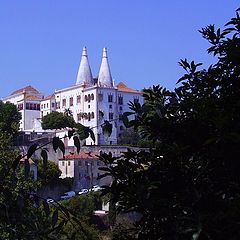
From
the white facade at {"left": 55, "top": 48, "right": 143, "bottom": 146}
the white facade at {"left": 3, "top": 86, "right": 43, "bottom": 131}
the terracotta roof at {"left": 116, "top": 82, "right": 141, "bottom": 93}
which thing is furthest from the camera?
the white facade at {"left": 3, "top": 86, "right": 43, "bottom": 131}

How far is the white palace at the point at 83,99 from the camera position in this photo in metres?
59.9

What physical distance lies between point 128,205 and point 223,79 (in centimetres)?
83

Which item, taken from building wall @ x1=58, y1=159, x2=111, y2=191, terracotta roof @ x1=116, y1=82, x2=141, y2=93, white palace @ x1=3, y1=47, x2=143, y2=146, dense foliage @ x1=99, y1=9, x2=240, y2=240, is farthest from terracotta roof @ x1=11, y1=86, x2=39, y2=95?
dense foliage @ x1=99, y1=9, x2=240, y2=240

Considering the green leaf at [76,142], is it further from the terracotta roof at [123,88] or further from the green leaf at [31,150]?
the terracotta roof at [123,88]

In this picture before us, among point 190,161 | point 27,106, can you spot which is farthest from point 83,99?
point 190,161

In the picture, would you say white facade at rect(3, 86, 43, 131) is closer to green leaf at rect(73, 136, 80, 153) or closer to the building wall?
the building wall

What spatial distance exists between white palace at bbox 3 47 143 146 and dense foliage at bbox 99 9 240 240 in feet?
167

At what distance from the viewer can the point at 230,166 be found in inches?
92.8

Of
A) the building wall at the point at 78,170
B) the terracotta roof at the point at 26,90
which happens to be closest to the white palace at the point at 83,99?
the terracotta roof at the point at 26,90

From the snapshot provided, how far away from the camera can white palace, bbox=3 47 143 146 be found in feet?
196

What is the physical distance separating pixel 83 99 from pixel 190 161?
59.7 meters

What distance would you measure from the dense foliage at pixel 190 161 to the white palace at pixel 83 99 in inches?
2007

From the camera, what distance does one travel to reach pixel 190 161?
8.36 ft

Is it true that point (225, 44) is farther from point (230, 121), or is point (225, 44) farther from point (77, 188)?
point (77, 188)
